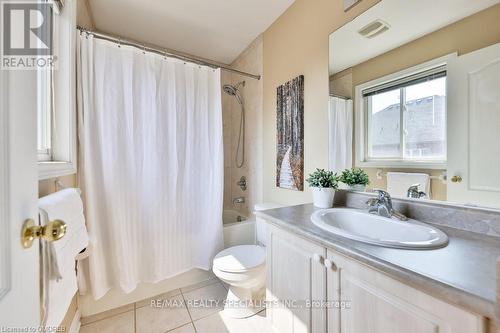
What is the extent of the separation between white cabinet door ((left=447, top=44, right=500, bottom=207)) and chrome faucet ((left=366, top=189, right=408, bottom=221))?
0.22 metres

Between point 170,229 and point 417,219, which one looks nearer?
point 417,219

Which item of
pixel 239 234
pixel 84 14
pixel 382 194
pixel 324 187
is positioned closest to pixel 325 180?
pixel 324 187

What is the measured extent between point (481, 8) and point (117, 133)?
7.00ft

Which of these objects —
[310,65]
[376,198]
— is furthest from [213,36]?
[376,198]

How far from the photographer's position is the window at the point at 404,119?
98 centimetres

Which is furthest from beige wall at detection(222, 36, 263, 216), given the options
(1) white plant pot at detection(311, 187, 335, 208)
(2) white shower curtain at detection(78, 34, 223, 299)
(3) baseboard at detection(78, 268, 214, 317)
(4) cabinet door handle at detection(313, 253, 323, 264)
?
(4) cabinet door handle at detection(313, 253, 323, 264)

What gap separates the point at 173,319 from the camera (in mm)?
1533

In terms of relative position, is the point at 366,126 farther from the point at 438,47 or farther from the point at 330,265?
the point at 330,265

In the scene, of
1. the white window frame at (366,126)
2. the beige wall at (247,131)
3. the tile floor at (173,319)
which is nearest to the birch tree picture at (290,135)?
the beige wall at (247,131)

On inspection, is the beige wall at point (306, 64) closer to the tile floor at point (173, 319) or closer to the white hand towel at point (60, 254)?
the tile floor at point (173, 319)

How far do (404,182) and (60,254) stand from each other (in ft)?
5.19

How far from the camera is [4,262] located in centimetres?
42

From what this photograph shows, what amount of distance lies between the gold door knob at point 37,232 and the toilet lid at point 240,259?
1.11 meters

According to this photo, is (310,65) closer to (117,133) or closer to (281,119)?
(281,119)
